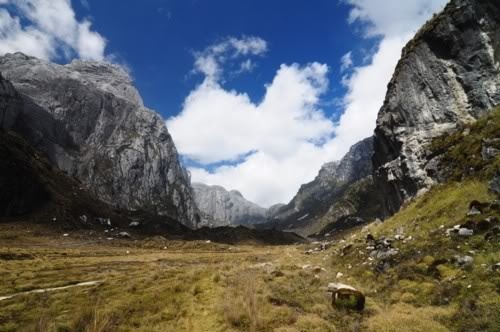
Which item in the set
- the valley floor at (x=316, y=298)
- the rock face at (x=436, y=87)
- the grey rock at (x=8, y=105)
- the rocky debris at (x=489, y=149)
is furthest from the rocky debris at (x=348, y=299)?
the grey rock at (x=8, y=105)

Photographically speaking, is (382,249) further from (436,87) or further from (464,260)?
(436,87)

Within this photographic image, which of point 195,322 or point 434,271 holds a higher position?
point 434,271

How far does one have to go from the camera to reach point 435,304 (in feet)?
44.5

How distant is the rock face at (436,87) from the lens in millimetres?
43812

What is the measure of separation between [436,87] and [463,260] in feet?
136

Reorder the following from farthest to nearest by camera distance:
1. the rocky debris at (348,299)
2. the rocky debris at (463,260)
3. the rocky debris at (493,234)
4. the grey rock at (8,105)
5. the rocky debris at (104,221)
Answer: the grey rock at (8,105)
the rocky debris at (104,221)
the rocky debris at (493,234)
the rocky debris at (463,260)
the rocky debris at (348,299)

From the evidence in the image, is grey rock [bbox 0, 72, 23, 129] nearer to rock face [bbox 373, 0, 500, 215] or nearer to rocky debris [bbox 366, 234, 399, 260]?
rock face [bbox 373, 0, 500, 215]

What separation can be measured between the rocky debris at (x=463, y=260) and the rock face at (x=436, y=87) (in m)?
27.5

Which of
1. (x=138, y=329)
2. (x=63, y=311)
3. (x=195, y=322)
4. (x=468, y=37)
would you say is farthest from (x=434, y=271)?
(x=468, y=37)

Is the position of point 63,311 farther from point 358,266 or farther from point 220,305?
point 358,266

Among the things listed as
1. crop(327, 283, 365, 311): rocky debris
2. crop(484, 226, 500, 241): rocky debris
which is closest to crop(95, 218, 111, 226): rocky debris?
crop(327, 283, 365, 311): rocky debris

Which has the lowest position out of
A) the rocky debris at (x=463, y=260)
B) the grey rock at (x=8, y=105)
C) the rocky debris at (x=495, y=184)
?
the rocky debris at (x=463, y=260)

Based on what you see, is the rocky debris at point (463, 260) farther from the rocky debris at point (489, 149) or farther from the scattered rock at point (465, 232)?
the rocky debris at point (489, 149)

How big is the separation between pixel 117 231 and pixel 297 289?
11187cm
